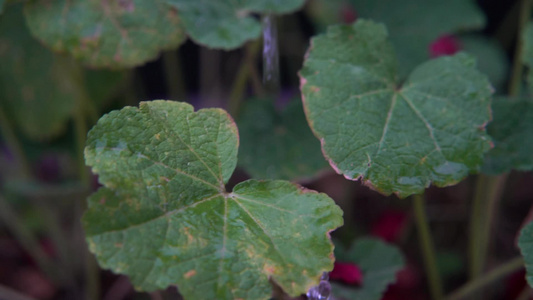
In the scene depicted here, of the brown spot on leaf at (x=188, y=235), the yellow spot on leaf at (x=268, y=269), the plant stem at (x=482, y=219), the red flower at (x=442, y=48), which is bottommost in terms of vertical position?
the plant stem at (x=482, y=219)

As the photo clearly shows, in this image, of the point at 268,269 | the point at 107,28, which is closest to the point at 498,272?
the point at 268,269

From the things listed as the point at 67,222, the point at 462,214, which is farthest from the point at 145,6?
the point at 462,214

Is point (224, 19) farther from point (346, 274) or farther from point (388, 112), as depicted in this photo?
point (346, 274)

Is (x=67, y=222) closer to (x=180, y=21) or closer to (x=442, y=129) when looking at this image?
(x=180, y=21)

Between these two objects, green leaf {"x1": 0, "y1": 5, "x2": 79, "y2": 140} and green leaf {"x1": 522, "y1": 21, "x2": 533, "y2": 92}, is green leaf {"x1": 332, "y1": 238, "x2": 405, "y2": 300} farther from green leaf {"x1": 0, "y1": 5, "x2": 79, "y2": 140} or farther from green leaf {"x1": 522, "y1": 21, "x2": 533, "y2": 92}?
green leaf {"x1": 0, "y1": 5, "x2": 79, "y2": 140}

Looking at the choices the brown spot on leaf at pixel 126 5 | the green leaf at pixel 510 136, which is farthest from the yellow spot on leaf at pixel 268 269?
the brown spot on leaf at pixel 126 5

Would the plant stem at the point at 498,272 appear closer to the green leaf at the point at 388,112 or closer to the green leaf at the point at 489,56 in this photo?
the green leaf at the point at 388,112
